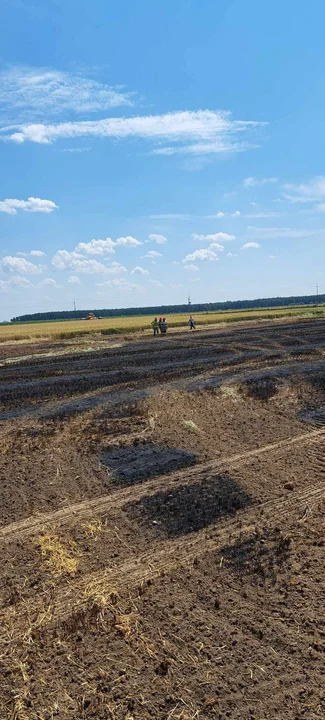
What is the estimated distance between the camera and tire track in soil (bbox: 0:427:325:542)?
7.25 m

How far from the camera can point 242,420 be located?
12.6 m

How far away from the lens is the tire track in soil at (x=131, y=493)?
→ 7.25 m

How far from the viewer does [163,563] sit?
20.5 ft

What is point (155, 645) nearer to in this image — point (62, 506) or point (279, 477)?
point (62, 506)

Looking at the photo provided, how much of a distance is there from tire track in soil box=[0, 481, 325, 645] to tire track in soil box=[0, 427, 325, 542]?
1.47 meters

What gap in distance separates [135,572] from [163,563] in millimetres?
385

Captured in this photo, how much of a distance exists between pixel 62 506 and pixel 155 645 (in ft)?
11.3

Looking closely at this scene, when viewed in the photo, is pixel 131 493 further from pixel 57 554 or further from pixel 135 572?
pixel 135 572

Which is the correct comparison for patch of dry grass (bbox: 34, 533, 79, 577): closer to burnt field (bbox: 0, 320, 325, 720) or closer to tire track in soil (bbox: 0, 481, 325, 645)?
burnt field (bbox: 0, 320, 325, 720)

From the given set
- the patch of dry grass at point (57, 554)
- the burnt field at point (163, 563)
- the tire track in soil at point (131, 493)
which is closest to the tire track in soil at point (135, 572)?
the burnt field at point (163, 563)

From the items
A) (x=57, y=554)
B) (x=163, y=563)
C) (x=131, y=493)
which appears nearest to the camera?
(x=163, y=563)

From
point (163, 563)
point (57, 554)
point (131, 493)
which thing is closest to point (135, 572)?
point (163, 563)

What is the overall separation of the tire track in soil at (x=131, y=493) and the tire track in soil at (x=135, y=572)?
1.47m

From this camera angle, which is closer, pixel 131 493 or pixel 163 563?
pixel 163 563
